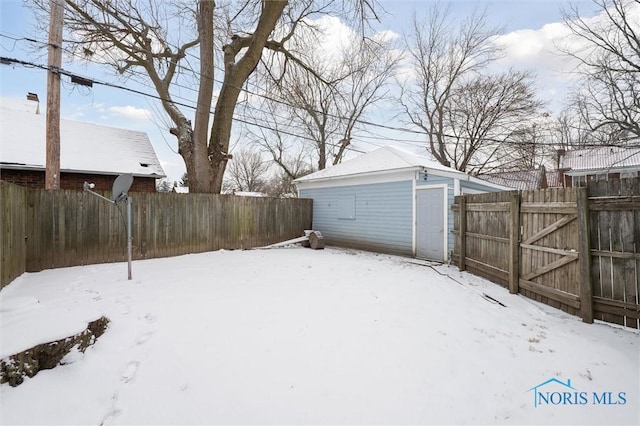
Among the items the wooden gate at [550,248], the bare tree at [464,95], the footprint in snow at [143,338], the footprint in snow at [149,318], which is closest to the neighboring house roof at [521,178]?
the bare tree at [464,95]

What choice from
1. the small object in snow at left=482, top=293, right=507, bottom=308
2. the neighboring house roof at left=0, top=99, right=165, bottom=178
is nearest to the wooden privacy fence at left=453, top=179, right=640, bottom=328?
the small object in snow at left=482, top=293, right=507, bottom=308

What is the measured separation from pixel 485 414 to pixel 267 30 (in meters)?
10.9

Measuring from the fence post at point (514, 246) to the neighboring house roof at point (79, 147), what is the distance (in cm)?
1164

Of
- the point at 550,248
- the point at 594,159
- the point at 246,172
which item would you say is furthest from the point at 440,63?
the point at 246,172

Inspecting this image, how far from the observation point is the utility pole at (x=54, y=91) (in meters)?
6.37

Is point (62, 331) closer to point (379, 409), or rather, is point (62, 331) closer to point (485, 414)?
point (379, 409)

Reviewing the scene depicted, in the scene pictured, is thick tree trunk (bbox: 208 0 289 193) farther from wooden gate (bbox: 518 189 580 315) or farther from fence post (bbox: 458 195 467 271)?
wooden gate (bbox: 518 189 580 315)

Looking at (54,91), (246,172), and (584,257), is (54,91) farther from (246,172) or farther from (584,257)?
(246,172)

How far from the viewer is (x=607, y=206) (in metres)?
3.56

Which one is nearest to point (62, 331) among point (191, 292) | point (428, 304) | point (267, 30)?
point (191, 292)

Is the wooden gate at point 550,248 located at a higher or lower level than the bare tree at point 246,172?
lower

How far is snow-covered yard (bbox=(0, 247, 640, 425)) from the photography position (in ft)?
6.73

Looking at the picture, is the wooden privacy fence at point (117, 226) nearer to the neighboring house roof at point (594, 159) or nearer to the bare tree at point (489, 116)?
the bare tree at point (489, 116)

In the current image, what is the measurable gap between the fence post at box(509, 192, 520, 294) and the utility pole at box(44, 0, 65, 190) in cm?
907
